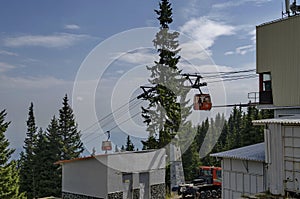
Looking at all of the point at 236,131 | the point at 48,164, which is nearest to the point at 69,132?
the point at 48,164

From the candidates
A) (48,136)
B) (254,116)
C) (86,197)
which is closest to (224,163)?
(86,197)

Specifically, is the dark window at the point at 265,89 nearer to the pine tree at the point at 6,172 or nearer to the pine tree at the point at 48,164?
the pine tree at the point at 6,172

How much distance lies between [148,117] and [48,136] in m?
14.3

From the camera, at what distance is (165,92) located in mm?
23609

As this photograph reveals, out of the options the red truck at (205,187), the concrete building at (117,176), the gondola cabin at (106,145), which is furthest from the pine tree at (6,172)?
the red truck at (205,187)

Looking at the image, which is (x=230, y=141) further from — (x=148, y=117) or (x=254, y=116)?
(x=148, y=117)

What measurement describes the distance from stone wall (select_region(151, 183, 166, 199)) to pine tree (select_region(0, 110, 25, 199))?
960 cm

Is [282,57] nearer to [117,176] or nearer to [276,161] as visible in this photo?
[276,161]

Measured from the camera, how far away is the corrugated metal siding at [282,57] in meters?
15.4

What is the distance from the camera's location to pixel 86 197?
1803cm

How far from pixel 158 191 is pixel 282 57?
386 inches

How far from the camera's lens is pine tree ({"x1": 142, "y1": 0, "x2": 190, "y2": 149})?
2322 cm

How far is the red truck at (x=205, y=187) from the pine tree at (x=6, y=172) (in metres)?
11.0

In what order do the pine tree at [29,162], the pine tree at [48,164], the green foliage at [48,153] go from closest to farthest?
the pine tree at [48,164], the green foliage at [48,153], the pine tree at [29,162]
